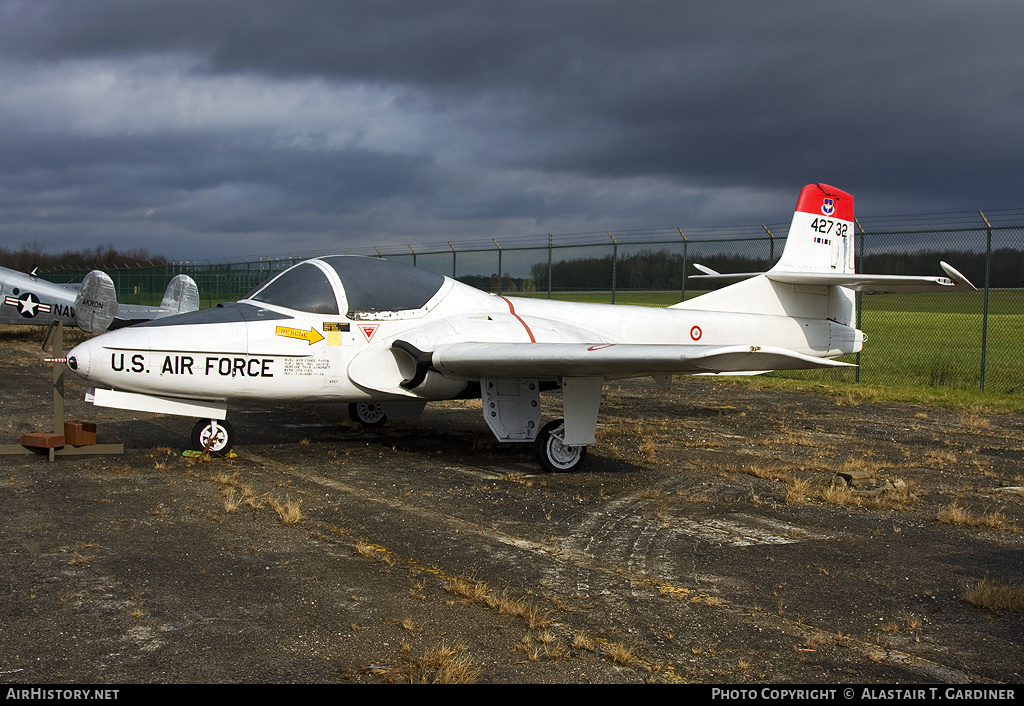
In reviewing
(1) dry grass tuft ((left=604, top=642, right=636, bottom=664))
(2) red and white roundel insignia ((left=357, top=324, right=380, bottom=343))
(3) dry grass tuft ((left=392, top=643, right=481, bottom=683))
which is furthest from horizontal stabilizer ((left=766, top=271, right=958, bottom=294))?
(3) dry grass tuft ((left=392, top=643, right=481, bottom=683))

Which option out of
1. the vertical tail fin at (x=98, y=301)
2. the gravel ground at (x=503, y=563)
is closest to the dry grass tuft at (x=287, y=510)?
the gravel ground at (x=503, y=563)

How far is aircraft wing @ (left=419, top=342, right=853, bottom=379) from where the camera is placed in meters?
6.72

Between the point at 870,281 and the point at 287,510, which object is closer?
the point at 287,510

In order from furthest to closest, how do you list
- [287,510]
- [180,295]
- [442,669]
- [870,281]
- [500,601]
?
1. [180,295]
2. [870,281]
3. [287,510]
4. [500,601]
5. [442,669]

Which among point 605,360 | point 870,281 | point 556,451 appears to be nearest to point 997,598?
point 605,360

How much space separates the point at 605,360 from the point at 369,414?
4.64 m

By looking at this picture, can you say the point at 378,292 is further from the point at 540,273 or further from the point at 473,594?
the point at 540,273

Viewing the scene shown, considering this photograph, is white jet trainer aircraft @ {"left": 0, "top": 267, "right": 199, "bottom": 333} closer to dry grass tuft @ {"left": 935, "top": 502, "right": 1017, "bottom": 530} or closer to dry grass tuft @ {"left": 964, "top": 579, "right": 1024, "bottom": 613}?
dry grass tuft @ {"left": 935, "top": 502, "right": 1017, "bottom": 530}

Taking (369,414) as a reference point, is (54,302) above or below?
above

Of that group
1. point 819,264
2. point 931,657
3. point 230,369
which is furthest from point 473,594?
point 819,264

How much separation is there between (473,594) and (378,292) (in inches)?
192

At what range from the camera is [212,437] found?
28.1 ft

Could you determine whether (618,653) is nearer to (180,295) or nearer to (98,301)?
(98,301)

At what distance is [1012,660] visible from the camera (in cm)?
395
